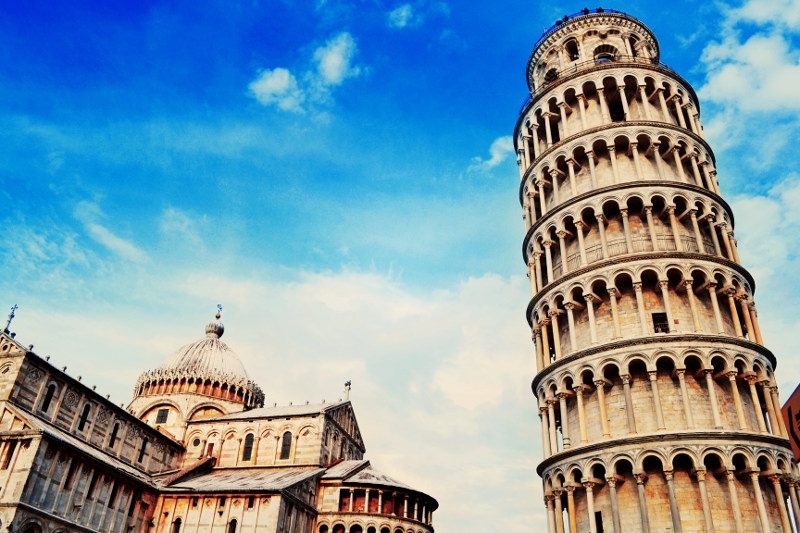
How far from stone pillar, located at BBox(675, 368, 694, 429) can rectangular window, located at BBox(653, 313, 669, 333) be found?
208 centimetres

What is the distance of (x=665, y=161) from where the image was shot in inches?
1128

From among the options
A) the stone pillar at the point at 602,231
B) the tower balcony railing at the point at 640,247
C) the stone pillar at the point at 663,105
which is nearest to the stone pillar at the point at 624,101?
the stone pillar at the point at 663,105

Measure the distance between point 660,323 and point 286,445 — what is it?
29013 mm

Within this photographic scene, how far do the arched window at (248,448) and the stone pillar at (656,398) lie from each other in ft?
102

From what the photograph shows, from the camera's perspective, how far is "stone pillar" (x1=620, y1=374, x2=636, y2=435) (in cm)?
2174

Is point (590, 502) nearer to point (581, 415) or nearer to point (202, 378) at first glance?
point (581, 415)

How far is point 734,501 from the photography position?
64.5ft

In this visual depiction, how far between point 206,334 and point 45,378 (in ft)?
81.9

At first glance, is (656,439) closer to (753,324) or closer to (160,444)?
(753,324)

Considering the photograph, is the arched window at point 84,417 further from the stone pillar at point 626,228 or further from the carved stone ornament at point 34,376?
the stone pillar at point 626,228

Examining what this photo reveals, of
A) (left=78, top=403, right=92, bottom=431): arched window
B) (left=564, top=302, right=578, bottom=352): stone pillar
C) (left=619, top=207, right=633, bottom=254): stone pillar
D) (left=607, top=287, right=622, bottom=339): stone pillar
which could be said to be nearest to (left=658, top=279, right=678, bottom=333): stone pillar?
(left=607, top=287, right=622, bottom=339): stone pillar

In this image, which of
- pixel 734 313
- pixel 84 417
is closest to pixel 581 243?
pixel 734 313

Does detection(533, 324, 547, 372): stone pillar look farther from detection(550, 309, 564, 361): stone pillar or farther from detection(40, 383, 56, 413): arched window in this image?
detection(40, 383, 56, 413): arched window

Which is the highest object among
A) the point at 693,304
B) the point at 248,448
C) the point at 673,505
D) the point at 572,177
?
the point at 572,177
